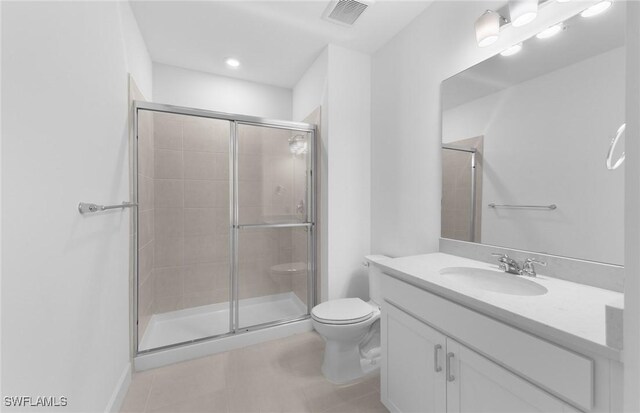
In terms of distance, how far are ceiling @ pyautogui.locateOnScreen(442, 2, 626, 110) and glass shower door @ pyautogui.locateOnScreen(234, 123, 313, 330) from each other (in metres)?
1.38

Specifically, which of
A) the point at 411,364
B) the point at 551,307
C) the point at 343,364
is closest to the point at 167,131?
the point at 343,364

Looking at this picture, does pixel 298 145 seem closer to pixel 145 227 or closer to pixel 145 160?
pixel 145 160

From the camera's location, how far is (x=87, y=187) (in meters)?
1.14

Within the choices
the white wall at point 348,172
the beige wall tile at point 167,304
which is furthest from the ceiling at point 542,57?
the beige wall tile at point 167,304

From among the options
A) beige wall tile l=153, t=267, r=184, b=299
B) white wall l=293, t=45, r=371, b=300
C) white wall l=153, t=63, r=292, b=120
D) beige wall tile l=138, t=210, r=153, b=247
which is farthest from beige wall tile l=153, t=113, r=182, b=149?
white wall l=293, t=45, r=371, b=300

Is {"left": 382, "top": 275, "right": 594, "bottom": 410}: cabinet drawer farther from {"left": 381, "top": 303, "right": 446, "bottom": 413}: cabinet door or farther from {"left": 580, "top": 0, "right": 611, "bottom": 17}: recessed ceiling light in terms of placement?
{"left": 580, "top": 0, "right": 611, "bottom": 17}: recessed ceiling light

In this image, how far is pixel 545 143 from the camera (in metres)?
1.23

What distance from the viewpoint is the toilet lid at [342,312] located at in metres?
1.71

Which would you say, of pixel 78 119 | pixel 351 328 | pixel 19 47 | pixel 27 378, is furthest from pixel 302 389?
pixel 19 47

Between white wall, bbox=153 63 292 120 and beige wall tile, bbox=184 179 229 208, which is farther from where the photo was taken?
white wall, bbox=153 63 292 120

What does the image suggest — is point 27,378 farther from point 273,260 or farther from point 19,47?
point 273,260

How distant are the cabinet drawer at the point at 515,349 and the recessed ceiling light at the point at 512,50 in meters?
1.30

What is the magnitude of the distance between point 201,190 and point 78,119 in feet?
4.83

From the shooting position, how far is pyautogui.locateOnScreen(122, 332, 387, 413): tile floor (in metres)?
1.51
